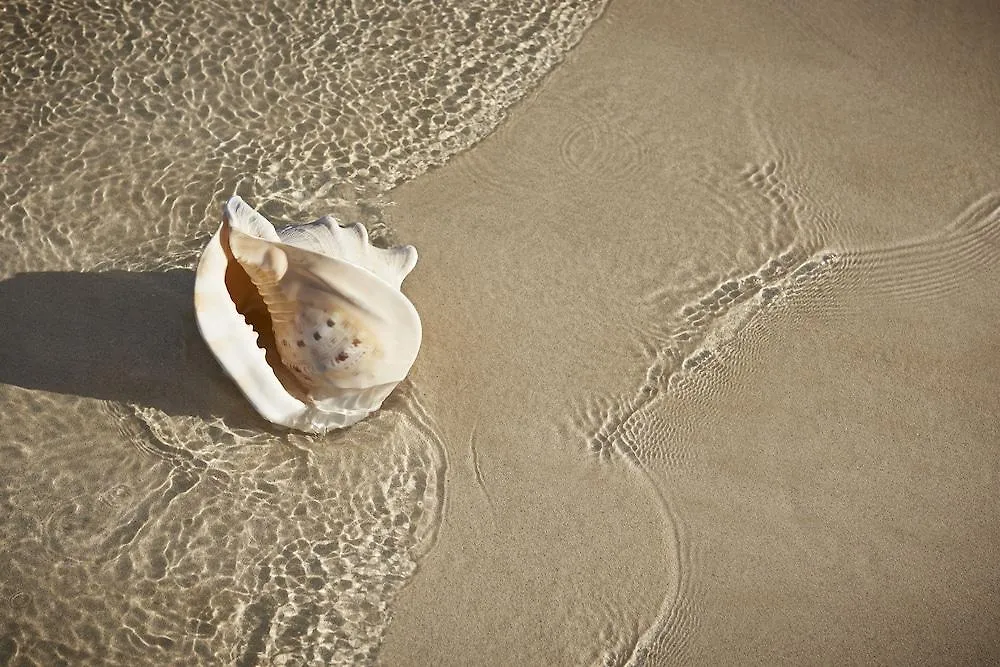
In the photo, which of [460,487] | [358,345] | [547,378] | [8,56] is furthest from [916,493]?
[8,56]

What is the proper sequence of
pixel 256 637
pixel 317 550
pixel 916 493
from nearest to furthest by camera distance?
pixel 256 637 < pixel 317 550 < pixel 916 493

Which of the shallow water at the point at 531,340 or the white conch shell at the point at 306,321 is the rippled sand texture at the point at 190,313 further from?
the white conch shell at the point at 306,321

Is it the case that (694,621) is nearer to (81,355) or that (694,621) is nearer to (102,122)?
(81,355)

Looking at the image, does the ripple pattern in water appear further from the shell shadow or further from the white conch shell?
the white conch shell

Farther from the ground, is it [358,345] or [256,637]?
[358,345]

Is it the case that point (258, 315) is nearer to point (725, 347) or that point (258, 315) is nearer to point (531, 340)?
point (531, 340)

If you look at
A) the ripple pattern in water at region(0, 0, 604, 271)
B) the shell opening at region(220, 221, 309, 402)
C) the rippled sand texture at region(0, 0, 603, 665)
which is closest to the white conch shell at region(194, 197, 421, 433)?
the shell opening at region(220, 221, 309, 402)

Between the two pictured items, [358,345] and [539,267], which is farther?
[539,267]

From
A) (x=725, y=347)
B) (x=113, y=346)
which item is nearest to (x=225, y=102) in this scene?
(x=113, y=346)
